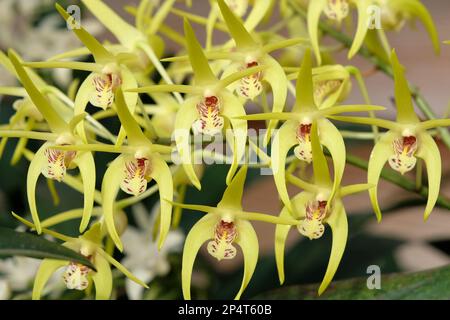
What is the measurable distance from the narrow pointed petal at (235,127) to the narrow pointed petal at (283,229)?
0.04 m

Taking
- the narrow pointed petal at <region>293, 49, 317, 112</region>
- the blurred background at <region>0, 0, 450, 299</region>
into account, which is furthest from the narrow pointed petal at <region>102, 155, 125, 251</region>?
the blurred background at <region>0, 0, 450, 299</region>

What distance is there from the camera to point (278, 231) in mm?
410

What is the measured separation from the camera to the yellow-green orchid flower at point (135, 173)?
39 cm

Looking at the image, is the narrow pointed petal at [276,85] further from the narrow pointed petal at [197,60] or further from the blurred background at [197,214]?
the blurred background at [197,214]

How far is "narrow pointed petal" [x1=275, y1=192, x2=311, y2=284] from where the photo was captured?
40 cm

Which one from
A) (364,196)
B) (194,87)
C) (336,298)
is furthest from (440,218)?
(194,87)

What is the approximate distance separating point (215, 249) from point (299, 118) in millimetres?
94

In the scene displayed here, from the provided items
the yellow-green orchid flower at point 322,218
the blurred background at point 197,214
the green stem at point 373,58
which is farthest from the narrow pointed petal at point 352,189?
→ the blurred background at point 197,214

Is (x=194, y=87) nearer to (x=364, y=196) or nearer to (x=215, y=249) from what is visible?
(x=215, y=249)

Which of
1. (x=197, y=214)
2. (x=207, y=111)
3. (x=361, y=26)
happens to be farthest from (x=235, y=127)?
(x=197, y=214)

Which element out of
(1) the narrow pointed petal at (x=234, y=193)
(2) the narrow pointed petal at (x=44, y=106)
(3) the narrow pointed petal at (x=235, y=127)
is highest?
(2) the narrow pointed petal at (x=44, y=106)

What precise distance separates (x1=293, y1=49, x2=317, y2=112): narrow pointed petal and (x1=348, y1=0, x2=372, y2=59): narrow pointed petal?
0.06 m

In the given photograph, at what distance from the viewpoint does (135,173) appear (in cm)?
40

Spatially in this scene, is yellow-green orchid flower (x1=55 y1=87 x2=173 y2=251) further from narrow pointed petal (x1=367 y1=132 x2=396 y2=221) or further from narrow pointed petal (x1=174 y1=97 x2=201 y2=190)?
narrow pointed petal (x1=367 y1=132 x2=396 y2=221)
